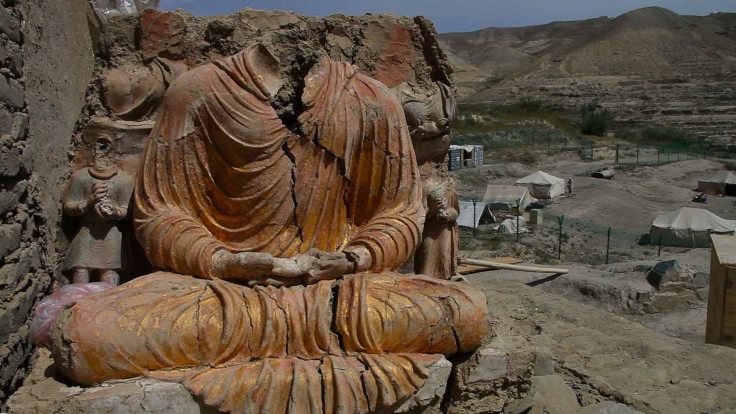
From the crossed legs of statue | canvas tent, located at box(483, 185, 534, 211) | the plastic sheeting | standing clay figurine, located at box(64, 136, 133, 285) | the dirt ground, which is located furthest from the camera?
canvas tent, located at box(483, 185, 534, 211)

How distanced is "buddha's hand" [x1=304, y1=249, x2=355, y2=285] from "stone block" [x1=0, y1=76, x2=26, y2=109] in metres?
1.91

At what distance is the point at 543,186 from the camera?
61.1 ft

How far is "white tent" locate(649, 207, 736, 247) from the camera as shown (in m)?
13.3

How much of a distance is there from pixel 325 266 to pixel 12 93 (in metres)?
2.06

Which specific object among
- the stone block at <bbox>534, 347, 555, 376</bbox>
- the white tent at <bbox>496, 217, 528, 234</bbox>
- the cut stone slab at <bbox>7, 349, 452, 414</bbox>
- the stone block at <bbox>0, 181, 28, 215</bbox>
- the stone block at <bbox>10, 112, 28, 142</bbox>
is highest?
the stone block at <bbox>10, 112, 28, 142</bbox>

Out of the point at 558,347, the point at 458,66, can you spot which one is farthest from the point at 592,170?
the point at 458,66

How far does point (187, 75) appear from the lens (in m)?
4.00

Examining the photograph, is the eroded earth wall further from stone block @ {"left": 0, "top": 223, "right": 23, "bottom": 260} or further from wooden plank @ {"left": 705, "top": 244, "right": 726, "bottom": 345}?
wooden plank @ {"left": 705, "top": 244, "right": 726, "bottom": 345}

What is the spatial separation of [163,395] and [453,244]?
2562 mm

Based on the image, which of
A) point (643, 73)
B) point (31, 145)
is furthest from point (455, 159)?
point (643, 73)

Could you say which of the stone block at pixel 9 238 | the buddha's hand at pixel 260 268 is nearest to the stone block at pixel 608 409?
the buddha's hand at pixel 260 268

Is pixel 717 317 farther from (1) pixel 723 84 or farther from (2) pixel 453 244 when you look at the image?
(1) pixel 723 84

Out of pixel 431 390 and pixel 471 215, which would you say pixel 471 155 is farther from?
pixel 431 390

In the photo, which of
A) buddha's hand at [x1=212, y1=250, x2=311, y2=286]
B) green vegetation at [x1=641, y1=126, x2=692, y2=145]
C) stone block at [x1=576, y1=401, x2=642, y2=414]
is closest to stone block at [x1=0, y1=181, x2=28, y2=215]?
buddha's hand at [x1=212, y1=250, x2=311, y2=286]
